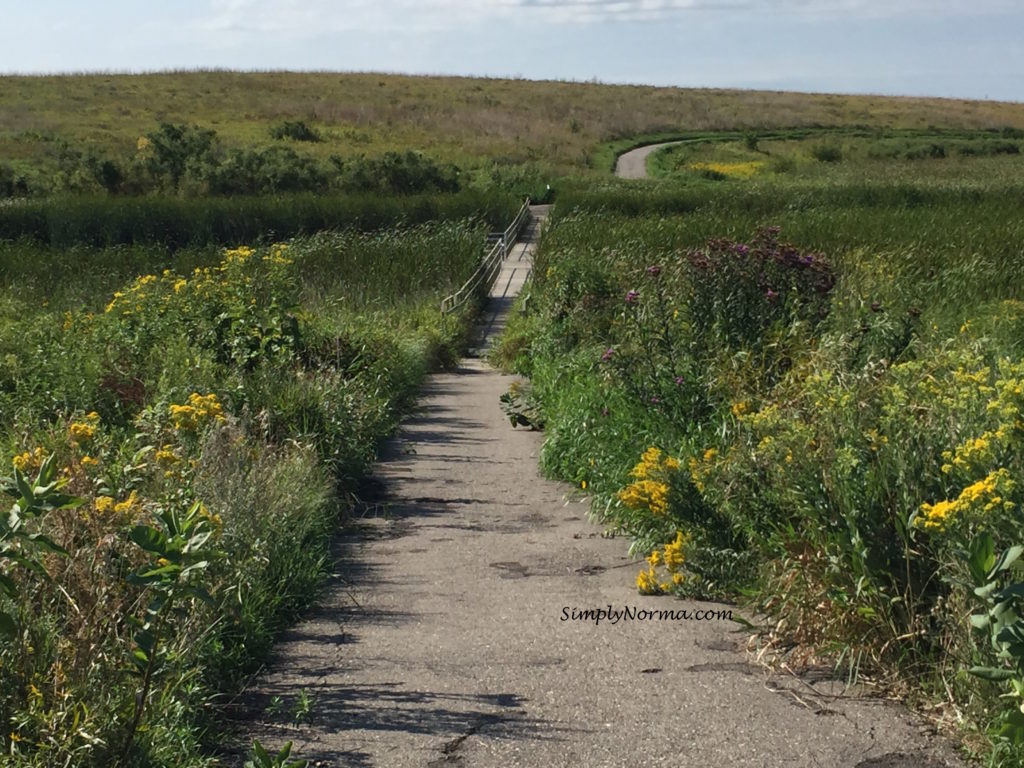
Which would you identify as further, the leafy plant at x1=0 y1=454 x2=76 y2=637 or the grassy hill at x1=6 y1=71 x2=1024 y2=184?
the grassy hill at x1=6 y1=71 x2=1024 y2=184

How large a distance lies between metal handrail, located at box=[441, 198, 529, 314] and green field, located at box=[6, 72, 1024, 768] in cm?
44

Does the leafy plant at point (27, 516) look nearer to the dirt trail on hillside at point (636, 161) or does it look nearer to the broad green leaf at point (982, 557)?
the broad green leaf at point (982, 557)

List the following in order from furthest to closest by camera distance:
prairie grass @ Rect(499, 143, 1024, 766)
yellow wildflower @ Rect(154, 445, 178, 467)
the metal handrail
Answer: the metal handrail → yellow wildflower @ Rect(154, 445, 178, 467) → prairie grass @ Rect(499, 143, 1024, 766)

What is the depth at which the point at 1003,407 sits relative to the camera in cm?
488

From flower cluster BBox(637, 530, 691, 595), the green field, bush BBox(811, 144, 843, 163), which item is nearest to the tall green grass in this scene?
the green field

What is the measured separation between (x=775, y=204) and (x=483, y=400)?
73.9 feet

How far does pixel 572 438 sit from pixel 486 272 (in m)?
15.8

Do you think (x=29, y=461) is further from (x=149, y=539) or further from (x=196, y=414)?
(x=149, y=539)

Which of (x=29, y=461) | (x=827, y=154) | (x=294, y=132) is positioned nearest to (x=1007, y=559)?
(x=29, y=461)

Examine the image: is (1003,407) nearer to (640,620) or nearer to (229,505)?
(640,620)

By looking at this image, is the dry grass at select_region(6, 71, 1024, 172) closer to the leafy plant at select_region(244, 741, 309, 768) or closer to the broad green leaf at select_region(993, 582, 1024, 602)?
the leafy plant at select_region(244, 741, 309, 768)

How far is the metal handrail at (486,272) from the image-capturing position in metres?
20.9

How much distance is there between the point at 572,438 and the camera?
9375 mm

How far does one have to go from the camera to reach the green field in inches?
164
